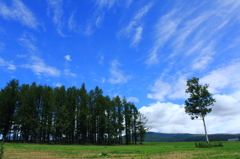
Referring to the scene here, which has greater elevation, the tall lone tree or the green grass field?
the tall lone tree

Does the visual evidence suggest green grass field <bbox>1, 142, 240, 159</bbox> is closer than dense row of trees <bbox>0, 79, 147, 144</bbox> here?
Yes

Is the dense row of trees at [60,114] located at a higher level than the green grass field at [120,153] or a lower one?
higher

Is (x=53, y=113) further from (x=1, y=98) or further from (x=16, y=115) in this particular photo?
(x=1, y=98)

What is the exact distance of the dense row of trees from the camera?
59312mm

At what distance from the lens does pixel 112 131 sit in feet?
224

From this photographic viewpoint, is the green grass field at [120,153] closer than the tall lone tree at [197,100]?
Yes

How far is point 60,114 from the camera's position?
2340 inches

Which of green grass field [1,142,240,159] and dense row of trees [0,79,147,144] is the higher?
dense row of trees [0,79,147,144]

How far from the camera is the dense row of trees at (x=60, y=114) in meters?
59.3

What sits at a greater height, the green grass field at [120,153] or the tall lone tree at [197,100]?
the tall lone tree at [197,100]

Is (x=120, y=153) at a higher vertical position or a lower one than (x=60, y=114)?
lower

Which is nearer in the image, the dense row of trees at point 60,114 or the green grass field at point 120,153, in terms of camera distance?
the green grass field at point 120,153

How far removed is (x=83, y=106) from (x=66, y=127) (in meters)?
12.8

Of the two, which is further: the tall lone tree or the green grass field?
the tall lone tree
